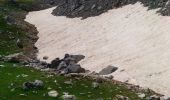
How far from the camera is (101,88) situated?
122ft

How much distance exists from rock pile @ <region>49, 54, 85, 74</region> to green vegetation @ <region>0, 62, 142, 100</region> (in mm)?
3525

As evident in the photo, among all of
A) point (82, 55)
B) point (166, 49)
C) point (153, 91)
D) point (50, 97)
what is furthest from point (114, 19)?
point (50, 97)

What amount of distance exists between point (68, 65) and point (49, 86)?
10175 mm

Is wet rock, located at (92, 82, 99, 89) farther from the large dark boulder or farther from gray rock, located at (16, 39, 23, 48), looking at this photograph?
gray rock, located at (16, 39, 23, 48)

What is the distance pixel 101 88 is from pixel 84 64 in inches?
511

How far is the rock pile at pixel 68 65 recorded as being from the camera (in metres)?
43.8

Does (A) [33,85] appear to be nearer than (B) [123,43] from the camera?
Yes

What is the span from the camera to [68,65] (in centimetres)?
4625

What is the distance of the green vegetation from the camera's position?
34.0 metres

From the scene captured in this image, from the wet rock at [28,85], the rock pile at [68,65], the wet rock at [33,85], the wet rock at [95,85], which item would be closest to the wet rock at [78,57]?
the rock pile at [68,65]

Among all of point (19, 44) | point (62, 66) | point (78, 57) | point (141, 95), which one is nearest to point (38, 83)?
point (141, 95)

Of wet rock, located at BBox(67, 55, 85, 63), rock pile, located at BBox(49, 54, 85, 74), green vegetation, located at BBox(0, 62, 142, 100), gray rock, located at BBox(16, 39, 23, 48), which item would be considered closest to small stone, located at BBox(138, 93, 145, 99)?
green vegetation, located at BBox(0, 62, 142, 100)

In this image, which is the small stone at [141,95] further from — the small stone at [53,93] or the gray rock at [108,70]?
the gray rock at [108,70]

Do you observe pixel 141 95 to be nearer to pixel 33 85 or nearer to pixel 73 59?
pixel 33 85
